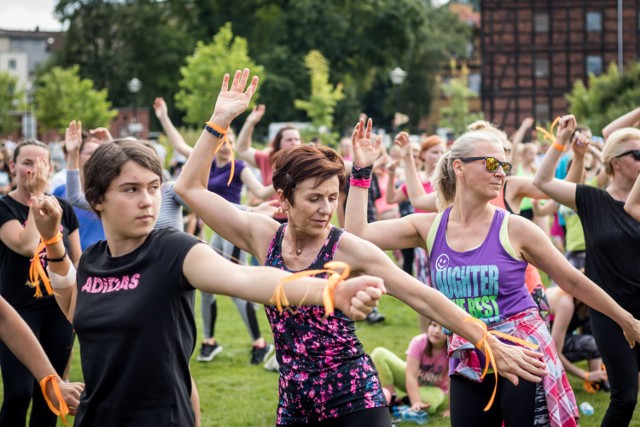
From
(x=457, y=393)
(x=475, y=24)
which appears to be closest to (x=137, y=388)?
(x=457, y=393)

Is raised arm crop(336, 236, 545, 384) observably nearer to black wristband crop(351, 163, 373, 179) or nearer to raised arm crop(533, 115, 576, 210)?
black wristband crop(351, 163, 373, 179)

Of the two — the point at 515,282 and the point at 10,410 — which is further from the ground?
the point at 515,282

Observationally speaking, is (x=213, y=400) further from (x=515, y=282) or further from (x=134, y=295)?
(x=134, y=295)

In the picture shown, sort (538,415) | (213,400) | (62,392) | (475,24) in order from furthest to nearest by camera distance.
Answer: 1. (475,24)
2. (213,400)
3. (538,415)
4. (62,392)

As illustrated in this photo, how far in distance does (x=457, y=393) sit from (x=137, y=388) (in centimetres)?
191

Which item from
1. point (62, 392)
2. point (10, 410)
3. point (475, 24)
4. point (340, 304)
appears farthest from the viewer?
point (475, 24)

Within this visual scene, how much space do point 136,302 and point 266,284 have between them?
1.97 ft

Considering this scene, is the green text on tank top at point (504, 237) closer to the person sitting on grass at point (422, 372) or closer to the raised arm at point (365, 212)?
the raised arm at point (365, 212)

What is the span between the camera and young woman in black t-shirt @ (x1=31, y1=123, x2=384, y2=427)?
3395 millimetres

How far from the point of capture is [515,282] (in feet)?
15.3

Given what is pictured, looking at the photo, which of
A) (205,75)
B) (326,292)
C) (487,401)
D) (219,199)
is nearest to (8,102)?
(205,75)

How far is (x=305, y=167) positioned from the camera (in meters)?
4.10

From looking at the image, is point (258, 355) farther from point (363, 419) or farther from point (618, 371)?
point (363, 419)

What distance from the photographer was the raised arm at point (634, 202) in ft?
18.9
